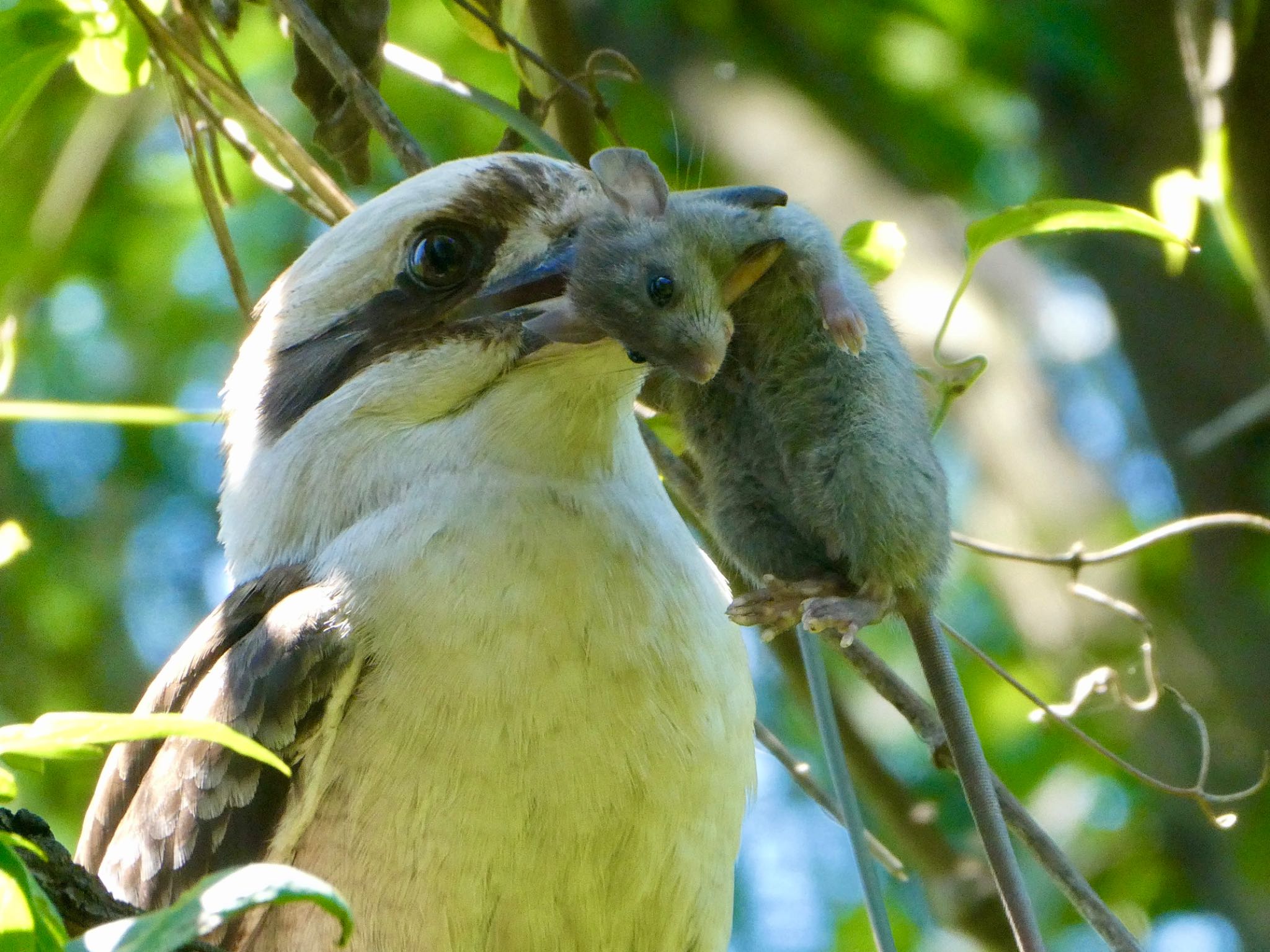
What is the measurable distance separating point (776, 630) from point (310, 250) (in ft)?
4.83

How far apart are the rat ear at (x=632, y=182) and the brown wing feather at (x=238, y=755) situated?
957 millimetres

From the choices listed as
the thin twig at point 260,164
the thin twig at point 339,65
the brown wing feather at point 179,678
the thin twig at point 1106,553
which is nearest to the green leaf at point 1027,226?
the thin twig at point 1106,553

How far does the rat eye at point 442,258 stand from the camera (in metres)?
3.26

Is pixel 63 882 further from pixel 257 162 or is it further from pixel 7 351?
pixel 257 162

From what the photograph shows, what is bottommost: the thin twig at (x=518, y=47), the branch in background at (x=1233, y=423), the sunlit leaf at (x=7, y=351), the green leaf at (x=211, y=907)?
the green leaf at (x=211, y=907)

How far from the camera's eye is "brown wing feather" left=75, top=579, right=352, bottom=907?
3.08 metres

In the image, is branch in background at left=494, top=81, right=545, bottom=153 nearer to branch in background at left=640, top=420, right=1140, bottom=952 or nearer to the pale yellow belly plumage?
branch in background at left=640, top=420, right=1140, bottom=952

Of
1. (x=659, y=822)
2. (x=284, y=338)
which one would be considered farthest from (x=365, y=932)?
(x=284, y=338)

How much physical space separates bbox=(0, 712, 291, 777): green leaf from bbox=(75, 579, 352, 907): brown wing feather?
A: 1067 mm

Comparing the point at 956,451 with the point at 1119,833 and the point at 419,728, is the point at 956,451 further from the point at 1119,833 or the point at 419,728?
the point at 419,728

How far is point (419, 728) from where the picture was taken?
9.92ft

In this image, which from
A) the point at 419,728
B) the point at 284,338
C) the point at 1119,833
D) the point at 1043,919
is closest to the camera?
the point at 419,728

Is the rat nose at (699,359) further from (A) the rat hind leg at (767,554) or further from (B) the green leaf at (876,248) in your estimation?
(B) the green leaf at (876,248)

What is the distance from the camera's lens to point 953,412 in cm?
711
